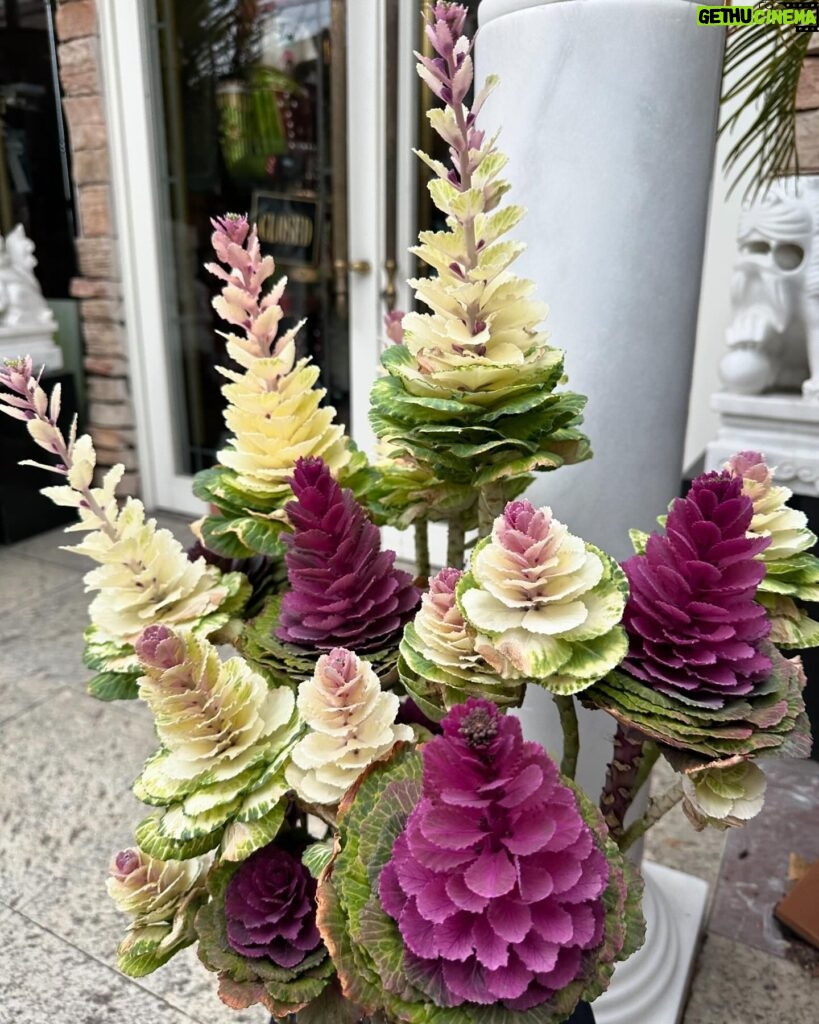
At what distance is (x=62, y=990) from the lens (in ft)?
3.81

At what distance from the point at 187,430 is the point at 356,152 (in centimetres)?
135

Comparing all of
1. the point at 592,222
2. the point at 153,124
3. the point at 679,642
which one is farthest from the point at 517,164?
the point at 153,124

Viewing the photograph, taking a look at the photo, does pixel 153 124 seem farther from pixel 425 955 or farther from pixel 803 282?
pixel 425 955

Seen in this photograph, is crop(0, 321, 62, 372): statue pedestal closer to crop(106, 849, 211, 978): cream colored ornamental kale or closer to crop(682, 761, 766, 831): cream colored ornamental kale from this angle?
crop(106, 849, 211, 978): cream colored ornamental kale

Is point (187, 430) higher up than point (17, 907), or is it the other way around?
point (187, 430)

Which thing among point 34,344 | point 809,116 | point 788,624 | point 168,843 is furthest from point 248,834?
point 34,344

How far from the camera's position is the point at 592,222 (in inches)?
28.5

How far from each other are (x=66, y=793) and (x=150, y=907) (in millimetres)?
1183

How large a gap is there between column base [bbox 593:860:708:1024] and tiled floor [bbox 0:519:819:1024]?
130 millimetres

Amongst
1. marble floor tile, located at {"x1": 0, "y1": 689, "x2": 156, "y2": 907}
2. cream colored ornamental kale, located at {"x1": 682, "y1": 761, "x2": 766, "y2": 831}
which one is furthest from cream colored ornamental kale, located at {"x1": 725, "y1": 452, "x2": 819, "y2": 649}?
marble floor tile, located at {"x1": 0, "y1": 689, "x2": 156, "y2": 907}

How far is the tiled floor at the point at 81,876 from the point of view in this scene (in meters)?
1.14

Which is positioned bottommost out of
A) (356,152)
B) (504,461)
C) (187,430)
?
(187,430)

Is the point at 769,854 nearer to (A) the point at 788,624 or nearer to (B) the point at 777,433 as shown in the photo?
(B) the point at 777,433

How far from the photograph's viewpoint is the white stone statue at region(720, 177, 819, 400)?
1602 millimetres
